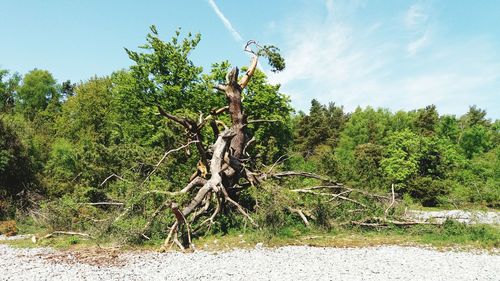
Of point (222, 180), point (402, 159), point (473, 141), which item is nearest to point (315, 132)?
point (473, 141)

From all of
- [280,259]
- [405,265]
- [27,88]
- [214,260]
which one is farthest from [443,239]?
[27,88]

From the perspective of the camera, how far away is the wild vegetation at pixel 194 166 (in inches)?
441

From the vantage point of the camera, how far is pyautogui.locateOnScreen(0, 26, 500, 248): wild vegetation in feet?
36.7

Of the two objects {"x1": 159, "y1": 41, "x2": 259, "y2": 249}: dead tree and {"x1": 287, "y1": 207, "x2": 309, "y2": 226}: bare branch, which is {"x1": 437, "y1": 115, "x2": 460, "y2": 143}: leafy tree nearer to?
{"x1": 159, "y1": 41, "x2": 259, "y2": 249}: dead tree

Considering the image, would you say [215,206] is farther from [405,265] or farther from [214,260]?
[405,265]

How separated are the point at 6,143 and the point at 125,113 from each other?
7.38 meters

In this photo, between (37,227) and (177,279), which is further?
(37,227)

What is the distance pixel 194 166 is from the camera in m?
13.9

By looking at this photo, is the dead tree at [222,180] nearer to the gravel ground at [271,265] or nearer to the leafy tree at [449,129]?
the gravel ground at [271,265]

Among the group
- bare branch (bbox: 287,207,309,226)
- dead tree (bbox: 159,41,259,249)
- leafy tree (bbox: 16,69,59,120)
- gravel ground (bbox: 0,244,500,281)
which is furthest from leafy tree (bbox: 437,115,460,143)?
leafy tree (bbox: 16,69,59,120)

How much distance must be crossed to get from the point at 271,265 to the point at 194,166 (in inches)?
261

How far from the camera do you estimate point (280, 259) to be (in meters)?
8.41

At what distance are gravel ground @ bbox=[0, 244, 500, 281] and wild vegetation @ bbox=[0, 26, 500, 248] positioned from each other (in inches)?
53.1

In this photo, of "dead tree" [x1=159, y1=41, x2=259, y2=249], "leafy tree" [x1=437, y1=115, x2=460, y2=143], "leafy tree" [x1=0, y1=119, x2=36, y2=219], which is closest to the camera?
"dead tree" [x1=159, y1=41, x2=259, y2=249]
